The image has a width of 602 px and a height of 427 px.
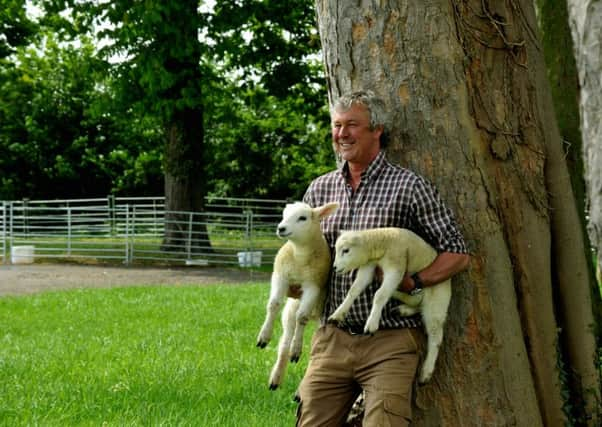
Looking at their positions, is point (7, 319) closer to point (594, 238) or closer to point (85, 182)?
point (594, 238)

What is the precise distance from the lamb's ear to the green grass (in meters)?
2.22

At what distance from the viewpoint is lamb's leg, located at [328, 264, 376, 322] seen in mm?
4328

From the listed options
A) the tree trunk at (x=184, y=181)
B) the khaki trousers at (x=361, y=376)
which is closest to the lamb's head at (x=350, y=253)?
the khaki trousers at (x=361, y=376)

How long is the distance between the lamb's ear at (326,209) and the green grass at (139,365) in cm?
222

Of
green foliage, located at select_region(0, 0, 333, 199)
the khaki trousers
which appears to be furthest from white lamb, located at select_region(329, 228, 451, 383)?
green foliage, located at select_region(0, 0, 333, 199)

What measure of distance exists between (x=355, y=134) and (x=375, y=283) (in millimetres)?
775

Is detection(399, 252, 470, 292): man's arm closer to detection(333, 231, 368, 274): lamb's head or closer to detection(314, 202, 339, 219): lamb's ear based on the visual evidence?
detection(333, 231, 368, 274): lamb's head

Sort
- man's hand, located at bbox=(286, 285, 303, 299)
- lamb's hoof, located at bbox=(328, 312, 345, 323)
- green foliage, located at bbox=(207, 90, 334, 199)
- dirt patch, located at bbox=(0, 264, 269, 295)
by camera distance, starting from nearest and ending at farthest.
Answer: lamb's hoof, located at bbox=(328, 312, 345, 323), man's hand, located at bbox=(286, 285, 303, 299), dirt patch, located at bbox=(0, 264, 269, 295), green foliage, located at bbox=(207, 90, 334, 199)

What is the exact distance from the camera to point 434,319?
4.50m

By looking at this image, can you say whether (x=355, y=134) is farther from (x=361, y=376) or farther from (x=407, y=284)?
(x=361, y=376)

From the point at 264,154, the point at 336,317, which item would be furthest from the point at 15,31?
the point at 336,317

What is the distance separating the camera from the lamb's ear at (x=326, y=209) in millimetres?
4445

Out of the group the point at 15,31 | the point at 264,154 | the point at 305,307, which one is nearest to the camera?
the point at 305,307

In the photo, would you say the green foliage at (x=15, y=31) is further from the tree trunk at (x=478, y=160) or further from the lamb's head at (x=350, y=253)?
the lamb's head at (x=350, y=253)
